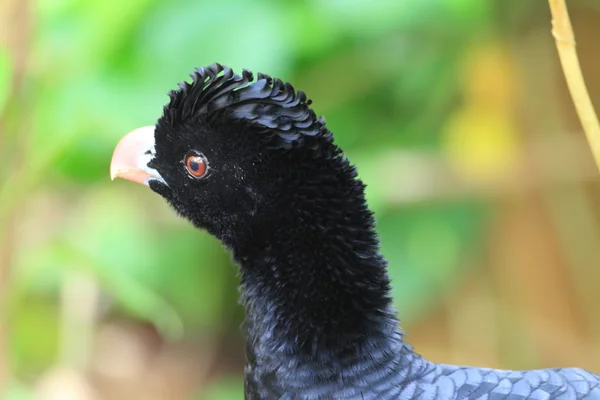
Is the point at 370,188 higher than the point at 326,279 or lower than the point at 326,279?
higher

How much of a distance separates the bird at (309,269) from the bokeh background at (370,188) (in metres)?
0.62

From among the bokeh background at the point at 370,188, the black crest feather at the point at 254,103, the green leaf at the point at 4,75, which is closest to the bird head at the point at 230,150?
the black crest feather at the point at 254,103

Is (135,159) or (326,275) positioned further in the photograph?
(135,159)

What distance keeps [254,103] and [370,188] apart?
1.12 m

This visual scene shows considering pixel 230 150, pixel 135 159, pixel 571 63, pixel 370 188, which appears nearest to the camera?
pixel 571 63

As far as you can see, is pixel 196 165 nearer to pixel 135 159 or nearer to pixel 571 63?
pixel 135 159

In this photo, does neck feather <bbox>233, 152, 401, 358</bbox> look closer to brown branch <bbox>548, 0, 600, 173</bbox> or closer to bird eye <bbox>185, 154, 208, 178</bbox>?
bird eye <bbox>185, 154, 208, 178</bbox>

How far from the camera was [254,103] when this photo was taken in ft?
3.16

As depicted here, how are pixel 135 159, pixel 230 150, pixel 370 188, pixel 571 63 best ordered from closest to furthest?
pixel 571 63 → pixel 230 150 → pixel 135 159 → pixel 370 188

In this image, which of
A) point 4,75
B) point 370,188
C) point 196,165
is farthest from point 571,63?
point 370,188

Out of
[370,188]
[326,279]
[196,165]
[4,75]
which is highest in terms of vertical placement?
[370,188]

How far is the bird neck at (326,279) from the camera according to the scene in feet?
3.14

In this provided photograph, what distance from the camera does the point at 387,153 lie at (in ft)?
6.98

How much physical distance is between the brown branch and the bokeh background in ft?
3.12
